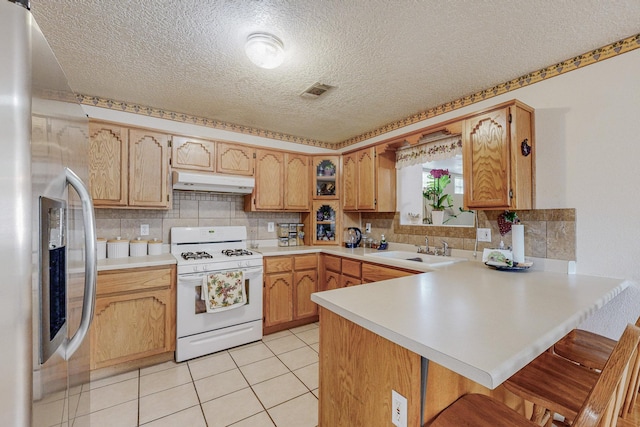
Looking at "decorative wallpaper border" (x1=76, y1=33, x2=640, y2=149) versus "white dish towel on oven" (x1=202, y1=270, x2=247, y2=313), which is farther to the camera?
"white dish towel on oven" (x1=202, y1=270, x2=247, y2=313)

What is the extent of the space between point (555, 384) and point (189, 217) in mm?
3168

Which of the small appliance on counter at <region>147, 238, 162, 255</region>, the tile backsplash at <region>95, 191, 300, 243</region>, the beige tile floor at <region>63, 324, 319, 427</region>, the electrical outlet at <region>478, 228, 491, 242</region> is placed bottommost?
the beige tile floor at <region>63, 324, 319, 427</region>

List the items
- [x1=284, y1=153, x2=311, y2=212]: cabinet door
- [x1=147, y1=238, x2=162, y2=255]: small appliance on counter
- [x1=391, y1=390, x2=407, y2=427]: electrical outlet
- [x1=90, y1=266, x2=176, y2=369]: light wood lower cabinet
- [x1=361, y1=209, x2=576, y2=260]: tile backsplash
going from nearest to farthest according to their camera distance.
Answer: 1. [x1=391, y1=390, x2=407, y2=427]: electrical outlet
2. [x1=361, y1=209, x2=576, y2=260]: tile backsplash
3. [x1=90, y1=266, x2=176, y2=369]: light wood lower cabinet
4. [x1=147, y1=238, x2=162, y2=255]: small appliance on counter
5. [x1=284, y1=153, x2=311, y2=212]: cabinet door

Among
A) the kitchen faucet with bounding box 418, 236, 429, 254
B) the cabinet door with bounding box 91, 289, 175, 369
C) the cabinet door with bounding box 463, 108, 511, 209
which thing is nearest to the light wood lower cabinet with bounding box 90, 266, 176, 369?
the cabinet door with bounding box 91, 289, 175, 369

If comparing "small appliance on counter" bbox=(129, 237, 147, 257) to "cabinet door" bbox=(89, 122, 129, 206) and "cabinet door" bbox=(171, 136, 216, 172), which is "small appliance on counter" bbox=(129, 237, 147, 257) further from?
"cabinet door" bbox=(171, 136, 216, 172)

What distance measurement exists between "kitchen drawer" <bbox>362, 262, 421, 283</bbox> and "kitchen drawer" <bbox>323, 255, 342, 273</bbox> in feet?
1.29

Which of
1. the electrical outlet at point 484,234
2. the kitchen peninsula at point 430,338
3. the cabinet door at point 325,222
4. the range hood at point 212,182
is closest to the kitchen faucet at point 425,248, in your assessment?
the electrical outlet at point 484,234

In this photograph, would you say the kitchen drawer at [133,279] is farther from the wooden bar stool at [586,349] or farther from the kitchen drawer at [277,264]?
the wooden bar stool at [586,349]

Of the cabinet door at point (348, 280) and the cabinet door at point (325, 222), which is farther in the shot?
the cabinet door at point (325, 222)

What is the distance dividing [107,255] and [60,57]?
1.58 metres

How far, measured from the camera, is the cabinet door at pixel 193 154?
280cm

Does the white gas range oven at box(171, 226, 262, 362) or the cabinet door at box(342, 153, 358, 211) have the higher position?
the cabinet door at box(342, 153, 358, 211)

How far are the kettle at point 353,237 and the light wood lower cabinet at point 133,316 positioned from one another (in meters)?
2.01

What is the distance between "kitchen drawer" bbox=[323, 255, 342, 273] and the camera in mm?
3137
